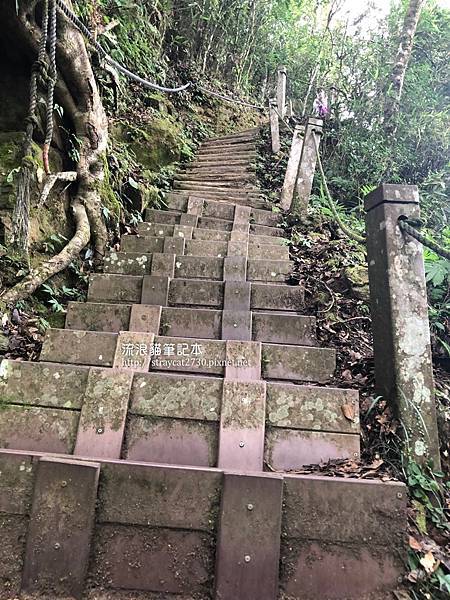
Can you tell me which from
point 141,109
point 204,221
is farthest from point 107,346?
point 141,109

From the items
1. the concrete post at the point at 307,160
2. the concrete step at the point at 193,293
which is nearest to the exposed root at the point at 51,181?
the concrete step at the point at 193,293

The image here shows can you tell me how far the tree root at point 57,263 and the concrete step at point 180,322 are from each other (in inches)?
→ 12.6

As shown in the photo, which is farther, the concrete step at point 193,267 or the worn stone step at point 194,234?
the worn stone step at point 194,234

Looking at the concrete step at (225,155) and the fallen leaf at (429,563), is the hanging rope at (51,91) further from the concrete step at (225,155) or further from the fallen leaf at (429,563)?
the concrete step at (225,155)

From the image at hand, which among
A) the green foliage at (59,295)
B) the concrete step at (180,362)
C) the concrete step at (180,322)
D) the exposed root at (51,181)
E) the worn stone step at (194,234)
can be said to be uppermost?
the worn stone step at (194,234)

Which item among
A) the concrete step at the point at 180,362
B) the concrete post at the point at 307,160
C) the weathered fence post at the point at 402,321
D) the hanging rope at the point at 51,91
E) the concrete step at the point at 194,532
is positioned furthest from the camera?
the concrete post at the point at 307,160

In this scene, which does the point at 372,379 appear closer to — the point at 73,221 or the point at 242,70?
the point at 73,221

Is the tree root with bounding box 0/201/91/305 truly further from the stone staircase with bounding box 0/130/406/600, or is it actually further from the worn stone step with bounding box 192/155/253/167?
the worn stone step with bounding box 192/155/253/167

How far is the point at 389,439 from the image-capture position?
2.01m

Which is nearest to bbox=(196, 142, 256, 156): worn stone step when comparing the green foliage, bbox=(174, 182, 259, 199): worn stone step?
bbox=(174, 182, 259, 199): worn stone step

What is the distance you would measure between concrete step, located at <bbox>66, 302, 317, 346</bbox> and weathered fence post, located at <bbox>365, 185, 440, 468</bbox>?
2.44ft

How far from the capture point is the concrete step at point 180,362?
2535 millimetres

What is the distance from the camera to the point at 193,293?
3426 millimetres

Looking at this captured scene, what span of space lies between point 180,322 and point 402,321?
156cm
